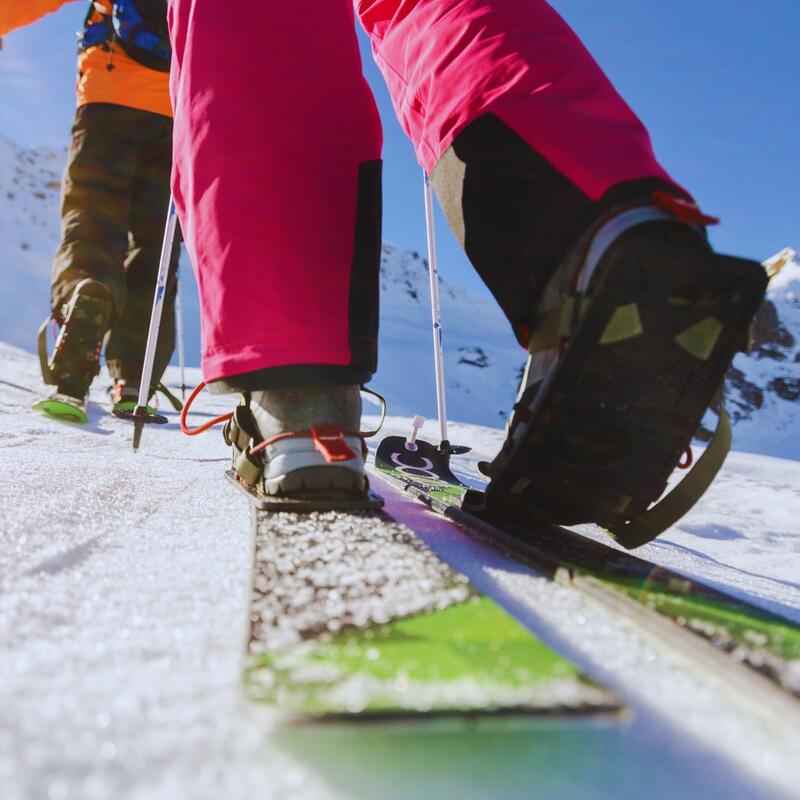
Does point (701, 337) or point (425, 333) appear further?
point (425, 333)

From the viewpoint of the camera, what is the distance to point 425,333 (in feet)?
104

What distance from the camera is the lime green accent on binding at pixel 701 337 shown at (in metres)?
0.77

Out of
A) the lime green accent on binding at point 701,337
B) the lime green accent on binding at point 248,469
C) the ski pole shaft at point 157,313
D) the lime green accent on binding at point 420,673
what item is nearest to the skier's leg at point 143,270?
the ski pole shaft at point 157,313

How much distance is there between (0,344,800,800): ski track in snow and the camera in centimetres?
27

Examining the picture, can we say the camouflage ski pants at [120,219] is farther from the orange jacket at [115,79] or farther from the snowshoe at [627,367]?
the snowshoe at [627,367]

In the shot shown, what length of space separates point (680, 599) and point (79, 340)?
224 cm

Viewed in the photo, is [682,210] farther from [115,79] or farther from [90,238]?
[115,79]

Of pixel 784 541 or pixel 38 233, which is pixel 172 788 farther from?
pixel 38 233

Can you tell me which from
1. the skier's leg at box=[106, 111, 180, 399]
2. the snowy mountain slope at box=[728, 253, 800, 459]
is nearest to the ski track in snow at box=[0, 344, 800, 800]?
the skier's leg at box=[106, 111, 180, 399]

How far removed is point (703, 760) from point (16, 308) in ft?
73.4

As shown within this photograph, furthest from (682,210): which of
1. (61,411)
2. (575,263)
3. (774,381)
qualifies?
(774,381)

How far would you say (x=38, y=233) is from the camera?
90.9 feet

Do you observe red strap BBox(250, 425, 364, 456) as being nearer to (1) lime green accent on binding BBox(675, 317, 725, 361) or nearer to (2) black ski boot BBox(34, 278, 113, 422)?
(1) lime green accent on binding BBox(675, 317, 725, 361)

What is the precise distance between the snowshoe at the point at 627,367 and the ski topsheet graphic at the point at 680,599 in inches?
3.5
